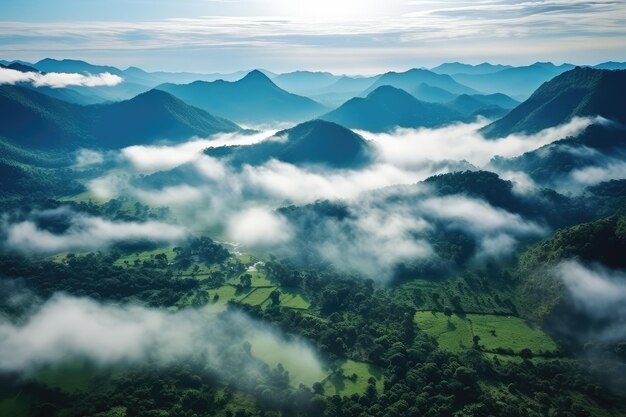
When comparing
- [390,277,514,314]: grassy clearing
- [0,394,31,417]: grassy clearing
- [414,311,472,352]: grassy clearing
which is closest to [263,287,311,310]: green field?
[390,277,514,314]: grassy clearing

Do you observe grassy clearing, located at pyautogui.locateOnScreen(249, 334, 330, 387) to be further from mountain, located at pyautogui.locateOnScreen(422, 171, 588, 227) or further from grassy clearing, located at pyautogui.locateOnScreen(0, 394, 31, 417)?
mountain, located at pyautogui.locateOnScreen(422, 171, 588, 227)

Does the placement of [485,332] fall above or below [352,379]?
below

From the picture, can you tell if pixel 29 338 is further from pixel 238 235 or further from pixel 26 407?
pixel 238 235

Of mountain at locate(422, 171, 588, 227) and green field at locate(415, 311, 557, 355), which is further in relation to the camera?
mountain at locate(422, 171, 588, 227)

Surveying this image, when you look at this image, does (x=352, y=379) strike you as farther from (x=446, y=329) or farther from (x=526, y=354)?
(x=526, y=354)

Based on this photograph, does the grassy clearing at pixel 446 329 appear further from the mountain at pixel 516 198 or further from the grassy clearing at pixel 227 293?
the mountain at pixel 516 198

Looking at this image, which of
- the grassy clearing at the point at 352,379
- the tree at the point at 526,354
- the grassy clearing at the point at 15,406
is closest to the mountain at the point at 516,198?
the tree at the point at 526,354

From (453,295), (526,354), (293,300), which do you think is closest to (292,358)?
(293,300)
